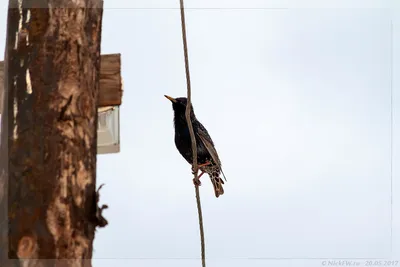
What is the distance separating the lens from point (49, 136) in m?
2.47

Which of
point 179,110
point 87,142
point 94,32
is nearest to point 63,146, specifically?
point 87,142

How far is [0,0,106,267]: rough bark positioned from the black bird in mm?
3493

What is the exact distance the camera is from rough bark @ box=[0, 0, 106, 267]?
2.41 metres

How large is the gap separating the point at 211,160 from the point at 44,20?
3828mm

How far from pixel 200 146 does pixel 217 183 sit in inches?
15.0

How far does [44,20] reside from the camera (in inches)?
102

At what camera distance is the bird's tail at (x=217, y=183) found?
620 centimetres

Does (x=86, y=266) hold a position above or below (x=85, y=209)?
below

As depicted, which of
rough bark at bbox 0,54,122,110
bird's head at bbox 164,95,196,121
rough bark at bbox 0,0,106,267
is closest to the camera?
rough bark at bbox 0,0,106,267

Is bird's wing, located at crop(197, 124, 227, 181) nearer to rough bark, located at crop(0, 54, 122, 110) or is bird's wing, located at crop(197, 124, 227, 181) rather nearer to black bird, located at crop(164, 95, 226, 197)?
black bird, located at crop(164, 95, 226, 197)

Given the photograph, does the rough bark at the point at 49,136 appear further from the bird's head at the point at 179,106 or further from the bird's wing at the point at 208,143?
the bird's wing at the point at 208,143

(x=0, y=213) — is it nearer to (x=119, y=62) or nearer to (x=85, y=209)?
(x=85, y=209)

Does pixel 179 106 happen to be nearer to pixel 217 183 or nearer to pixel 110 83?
pixel 217 183

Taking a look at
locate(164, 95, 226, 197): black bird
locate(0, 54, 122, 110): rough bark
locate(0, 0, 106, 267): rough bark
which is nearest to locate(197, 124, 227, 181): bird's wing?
locate(164, 95, 226, 197): black bird
